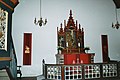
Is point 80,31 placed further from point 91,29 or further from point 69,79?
point 69,79

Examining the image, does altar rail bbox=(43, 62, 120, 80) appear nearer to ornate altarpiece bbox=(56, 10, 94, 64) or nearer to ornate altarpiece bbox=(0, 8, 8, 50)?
ornate altarpiece bbox=(56, 10, 94, 64)

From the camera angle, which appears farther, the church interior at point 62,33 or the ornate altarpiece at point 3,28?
the church interior at point 62,33

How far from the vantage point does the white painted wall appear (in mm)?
9258

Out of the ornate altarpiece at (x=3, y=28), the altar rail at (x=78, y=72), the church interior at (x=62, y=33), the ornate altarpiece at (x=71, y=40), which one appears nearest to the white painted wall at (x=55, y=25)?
the church interior at (x=62, y=33)

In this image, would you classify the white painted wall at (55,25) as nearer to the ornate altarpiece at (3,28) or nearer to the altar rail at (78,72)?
the altar rail at (78,72)

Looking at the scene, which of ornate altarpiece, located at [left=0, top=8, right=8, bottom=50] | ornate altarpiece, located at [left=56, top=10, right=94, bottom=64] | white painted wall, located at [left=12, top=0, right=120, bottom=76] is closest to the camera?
ornate altarpiece, located at [left=0, top=8, right=8, bottom=50]

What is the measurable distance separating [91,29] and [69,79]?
14.5 ft

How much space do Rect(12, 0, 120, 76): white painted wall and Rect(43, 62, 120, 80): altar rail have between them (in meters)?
2.66

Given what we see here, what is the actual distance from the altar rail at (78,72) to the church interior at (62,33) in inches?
49.7

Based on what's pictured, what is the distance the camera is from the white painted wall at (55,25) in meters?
9.26

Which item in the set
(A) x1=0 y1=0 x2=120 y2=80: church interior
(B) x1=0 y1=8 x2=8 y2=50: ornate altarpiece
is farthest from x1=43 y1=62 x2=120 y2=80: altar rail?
(B) x1=0 y1=8 x2=8 y2=50: ornate altarpiece

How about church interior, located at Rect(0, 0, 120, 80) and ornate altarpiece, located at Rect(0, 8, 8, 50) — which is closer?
ornate altarpiece, located at Rect(0, 8, 8, 50)

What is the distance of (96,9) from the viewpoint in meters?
10.3

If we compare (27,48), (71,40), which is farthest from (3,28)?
(71,40)
